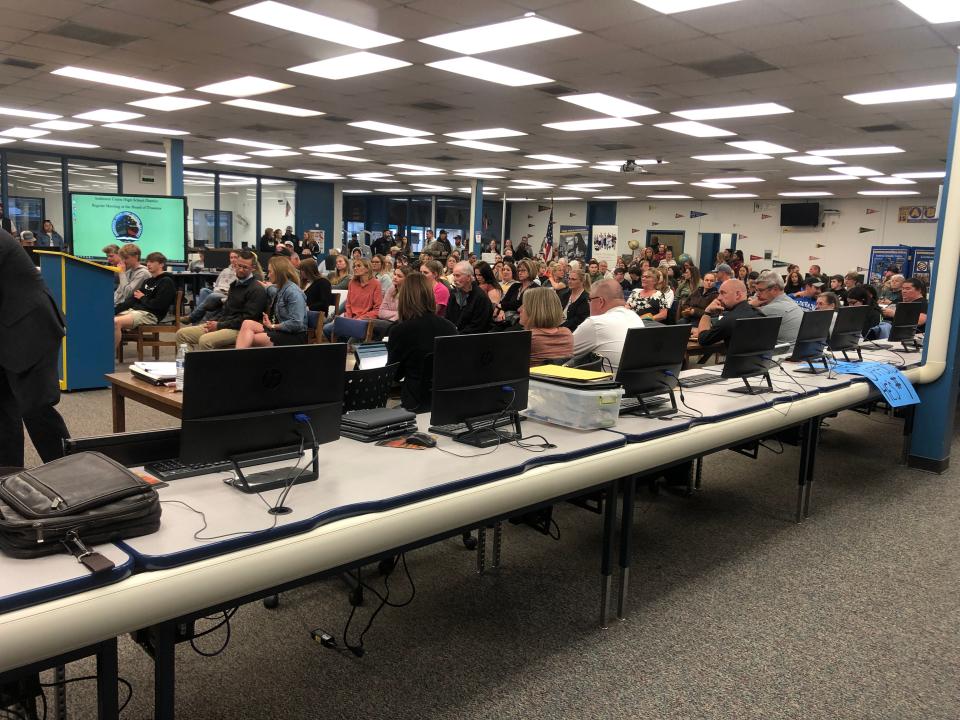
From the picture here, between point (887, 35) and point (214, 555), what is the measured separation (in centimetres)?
612

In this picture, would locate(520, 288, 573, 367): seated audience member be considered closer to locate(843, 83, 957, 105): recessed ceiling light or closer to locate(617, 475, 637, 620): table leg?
locate(617, 475, 637, 620): table leg

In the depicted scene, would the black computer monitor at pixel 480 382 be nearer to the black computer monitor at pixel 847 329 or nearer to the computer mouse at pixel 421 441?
the computer mouse at pixel 421 441

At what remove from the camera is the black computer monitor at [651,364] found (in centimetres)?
309

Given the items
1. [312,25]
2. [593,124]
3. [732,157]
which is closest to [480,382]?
[312,25]

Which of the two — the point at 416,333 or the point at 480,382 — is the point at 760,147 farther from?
the point at 480,382

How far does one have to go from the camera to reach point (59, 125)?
39.5 feet

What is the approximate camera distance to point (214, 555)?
62.4 inches

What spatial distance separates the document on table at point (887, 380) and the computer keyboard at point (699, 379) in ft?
3.25

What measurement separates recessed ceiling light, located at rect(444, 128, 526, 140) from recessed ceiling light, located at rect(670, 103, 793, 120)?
8.88ft

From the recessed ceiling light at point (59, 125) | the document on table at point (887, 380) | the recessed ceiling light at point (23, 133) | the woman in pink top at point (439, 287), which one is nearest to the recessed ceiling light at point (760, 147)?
the woman in pink top at point (439, 287)

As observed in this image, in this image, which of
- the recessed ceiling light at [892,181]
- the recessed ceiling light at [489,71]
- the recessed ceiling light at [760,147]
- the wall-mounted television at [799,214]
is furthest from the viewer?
the wall-mounted television at [799,214]

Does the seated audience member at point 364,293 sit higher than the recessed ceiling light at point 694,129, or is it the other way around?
the recessed ceiling light at point 694,129

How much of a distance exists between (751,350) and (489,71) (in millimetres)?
Answer: 4544

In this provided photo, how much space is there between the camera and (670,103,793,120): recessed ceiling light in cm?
818
